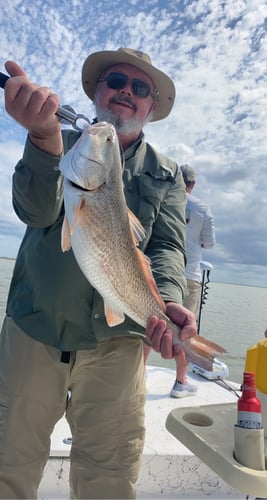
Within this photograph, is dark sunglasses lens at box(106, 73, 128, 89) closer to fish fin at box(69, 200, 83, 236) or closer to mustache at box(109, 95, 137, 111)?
mustache at box(109, 95, 137, 111)

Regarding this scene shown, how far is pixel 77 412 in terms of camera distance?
2398 mm

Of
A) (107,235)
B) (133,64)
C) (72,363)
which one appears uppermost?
(133,64)

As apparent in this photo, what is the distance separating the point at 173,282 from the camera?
2467 mm

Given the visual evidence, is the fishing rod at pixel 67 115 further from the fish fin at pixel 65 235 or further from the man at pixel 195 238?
the man at pixel 195 238

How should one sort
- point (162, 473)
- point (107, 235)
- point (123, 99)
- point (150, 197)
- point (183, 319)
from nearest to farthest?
1. point (107, 235)
2. point (183, 319)
3. point (150, 197)
4. point (123, 99)
5. point (162, 473)

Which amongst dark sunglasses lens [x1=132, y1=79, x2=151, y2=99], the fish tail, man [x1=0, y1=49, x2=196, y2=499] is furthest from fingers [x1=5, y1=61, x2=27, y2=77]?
the fish tail

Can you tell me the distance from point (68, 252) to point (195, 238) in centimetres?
358

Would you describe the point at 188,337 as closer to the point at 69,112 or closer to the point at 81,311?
the point at 81,311

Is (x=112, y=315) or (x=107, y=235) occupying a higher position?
(x=107, y=235)

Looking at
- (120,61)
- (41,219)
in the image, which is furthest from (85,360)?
(120,61)

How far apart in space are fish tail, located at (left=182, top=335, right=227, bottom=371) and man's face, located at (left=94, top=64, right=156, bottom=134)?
5.08 ft

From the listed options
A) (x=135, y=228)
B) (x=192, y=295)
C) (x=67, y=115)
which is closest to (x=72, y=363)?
(x=135, y=228)

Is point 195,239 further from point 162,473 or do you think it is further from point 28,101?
point 28,101

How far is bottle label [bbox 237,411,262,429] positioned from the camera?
158 cm
